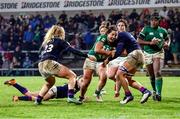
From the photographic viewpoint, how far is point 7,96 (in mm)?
17375

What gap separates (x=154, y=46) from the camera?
53.2 ft

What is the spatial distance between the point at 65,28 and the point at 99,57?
18.0 metres

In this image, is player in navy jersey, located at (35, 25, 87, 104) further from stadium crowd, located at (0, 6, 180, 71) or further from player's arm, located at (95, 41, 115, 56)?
stadium crowd, located at (0, 6, 180, 71)

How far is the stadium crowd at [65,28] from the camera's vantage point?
3066 cm

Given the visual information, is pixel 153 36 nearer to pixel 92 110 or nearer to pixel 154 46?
pixel 154 46

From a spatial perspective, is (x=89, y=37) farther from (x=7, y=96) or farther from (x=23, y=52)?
(x=7, y=96)

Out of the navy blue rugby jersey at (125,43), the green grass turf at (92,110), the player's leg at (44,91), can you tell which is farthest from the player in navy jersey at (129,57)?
the player's leg at (44,91)

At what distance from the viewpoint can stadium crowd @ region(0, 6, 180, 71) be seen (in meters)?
30.7

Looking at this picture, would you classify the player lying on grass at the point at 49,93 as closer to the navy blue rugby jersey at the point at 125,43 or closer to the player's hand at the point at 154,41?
the navy blue rugby jersey at the point at 125,43

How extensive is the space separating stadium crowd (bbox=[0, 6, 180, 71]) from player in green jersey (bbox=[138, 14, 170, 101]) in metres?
13.5

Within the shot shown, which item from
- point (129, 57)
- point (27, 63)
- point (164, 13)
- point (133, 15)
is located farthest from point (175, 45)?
point (129, 57)

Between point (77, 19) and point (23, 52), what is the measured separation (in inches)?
Result: 147

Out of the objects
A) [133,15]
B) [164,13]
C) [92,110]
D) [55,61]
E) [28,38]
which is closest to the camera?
[92,110]

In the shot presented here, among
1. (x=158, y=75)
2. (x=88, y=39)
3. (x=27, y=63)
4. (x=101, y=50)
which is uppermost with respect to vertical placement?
(x=101, y=50)
